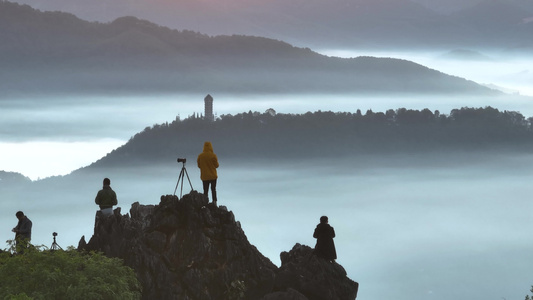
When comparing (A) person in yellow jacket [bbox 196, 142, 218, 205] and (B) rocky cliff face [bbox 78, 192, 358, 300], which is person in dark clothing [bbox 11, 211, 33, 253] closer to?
(B) rocky cliff face [bbox 78, 192, 358, 300]

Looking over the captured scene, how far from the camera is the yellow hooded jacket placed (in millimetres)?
52844

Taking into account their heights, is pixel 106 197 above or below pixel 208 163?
below

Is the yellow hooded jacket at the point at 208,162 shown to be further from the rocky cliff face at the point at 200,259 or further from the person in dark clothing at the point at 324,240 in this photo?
the person in dark clothing at the point at 324,240

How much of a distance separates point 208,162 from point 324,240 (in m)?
7.54

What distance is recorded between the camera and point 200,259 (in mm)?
58406

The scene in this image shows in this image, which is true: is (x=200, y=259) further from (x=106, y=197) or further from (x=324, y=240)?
(x=324, y=240)

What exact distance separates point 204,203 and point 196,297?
545cm

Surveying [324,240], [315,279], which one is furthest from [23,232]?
[315,279]

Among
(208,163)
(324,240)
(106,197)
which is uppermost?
(208,163)

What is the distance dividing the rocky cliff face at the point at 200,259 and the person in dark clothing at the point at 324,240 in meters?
1.50

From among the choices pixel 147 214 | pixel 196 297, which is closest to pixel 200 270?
pixel 196 297

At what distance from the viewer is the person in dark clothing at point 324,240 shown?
51781 mm

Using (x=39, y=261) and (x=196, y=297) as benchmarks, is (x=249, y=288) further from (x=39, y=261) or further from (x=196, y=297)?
(x=39, y=261)

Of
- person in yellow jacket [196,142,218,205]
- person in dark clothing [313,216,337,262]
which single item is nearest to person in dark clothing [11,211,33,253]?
person in yellow jacket [196,142,218,205]
